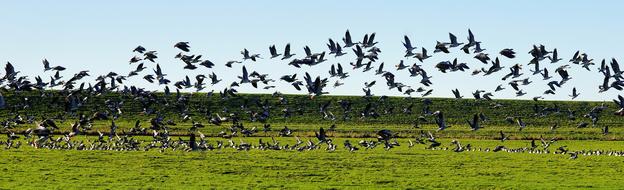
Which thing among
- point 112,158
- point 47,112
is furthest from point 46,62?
point 47,112

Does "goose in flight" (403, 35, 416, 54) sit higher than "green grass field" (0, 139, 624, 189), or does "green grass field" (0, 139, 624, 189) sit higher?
"goose in flight" (403, 35, 416, 54)

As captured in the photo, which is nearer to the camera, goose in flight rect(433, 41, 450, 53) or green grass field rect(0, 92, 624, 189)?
goose in flight rect(433, 41, 450, 53)

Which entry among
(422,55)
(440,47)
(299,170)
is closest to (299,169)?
(299,170)

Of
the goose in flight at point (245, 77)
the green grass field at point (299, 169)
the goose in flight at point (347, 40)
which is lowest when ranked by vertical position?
the green grass field at point (299, 169)

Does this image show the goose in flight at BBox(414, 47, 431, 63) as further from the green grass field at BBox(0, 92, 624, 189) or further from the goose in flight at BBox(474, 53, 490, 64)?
the green grass field at BBox(0, 92, 624, 189)

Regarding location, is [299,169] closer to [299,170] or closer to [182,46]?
[299,170]

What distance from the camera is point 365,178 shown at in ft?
126

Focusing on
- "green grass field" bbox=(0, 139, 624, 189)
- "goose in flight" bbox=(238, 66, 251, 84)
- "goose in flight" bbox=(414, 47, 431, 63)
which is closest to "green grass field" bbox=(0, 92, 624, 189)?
"green grass field" bbox=(0, 139, 624, 189)

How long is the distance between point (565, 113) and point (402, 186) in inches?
4745

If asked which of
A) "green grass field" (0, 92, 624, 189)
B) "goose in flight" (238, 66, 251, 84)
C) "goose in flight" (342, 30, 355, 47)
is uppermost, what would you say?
"goose in flight" (342, 30, 355, 47)

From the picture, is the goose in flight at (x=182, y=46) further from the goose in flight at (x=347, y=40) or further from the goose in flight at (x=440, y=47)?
A: the goose in flight at (x=440, y=47)

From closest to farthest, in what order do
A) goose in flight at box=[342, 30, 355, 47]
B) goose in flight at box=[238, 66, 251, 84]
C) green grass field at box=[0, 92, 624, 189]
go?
goose in flight at box=[342, 30, 355, 47]
goose in flight at box=[238, 66, 251, 84]
green grass field at box=[0, 92, 624, 189]

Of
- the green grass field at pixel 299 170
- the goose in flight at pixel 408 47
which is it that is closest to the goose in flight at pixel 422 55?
the goose in flight at pixel 408 47

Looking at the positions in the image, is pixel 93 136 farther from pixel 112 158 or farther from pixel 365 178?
pixel 365 178
